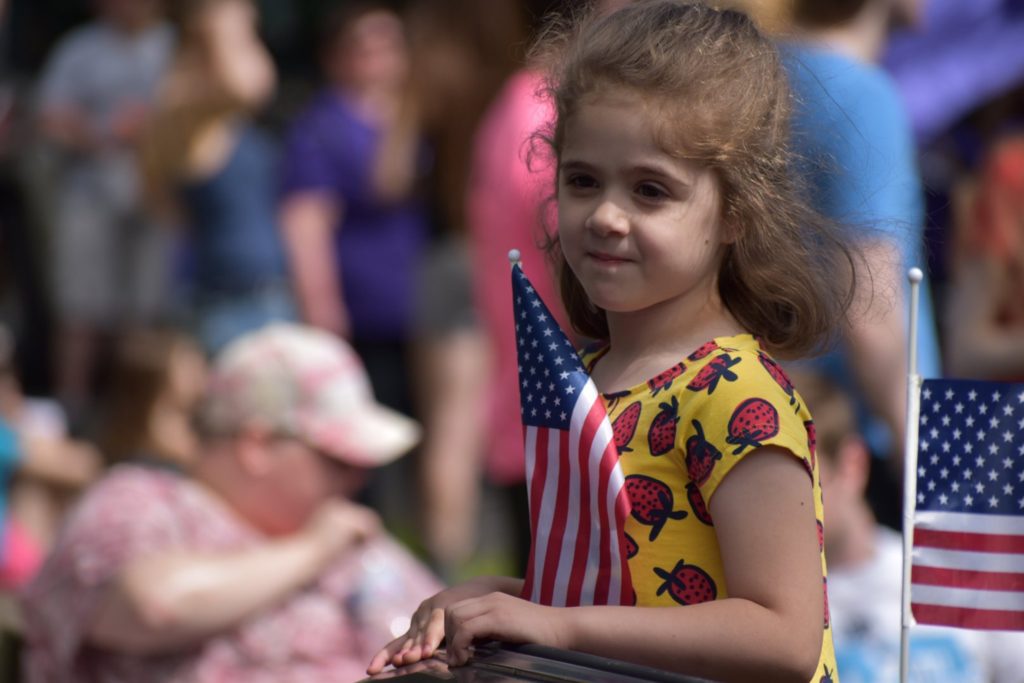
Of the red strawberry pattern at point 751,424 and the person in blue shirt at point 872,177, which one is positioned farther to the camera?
the person in blue shirt at point 872,177

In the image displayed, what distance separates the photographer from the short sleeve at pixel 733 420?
1879 millimetres

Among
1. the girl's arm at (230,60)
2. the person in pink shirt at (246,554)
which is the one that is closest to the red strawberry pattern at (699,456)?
the person in pink shirt at (246,554)

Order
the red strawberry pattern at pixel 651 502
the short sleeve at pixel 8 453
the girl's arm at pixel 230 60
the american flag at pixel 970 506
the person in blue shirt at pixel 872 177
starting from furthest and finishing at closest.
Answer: the girl's arm at pixel 230 60 < the short sleeve at pixel 8 453 < the person in blue shirt at pixel 872 177 < the american flag at pixel 970 506 < the red strawberry pattern at pixel 651 502

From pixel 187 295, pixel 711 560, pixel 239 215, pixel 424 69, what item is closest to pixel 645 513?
pixel 711 560

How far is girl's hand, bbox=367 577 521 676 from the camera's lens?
1947 millimetres

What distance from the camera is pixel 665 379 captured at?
199cm

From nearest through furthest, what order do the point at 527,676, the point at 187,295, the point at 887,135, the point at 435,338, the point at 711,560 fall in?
the point at 527,676 → the point at 711,560 → the point at 887,135 → the point at 435,338 → the point at 187,295

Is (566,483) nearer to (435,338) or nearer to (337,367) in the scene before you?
(337,367)

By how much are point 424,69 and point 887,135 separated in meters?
2.42

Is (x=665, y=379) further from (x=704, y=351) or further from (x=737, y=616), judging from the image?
(x=737, y=616)

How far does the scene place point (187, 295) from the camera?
7090mm

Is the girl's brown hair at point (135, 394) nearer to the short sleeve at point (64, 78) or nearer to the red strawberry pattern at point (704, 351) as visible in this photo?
the short sleeve at point (64, 78)

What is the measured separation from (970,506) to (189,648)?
6.62ft

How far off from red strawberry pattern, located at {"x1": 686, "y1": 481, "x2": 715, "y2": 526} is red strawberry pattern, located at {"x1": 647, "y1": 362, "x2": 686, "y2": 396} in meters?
0.12
